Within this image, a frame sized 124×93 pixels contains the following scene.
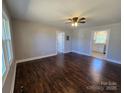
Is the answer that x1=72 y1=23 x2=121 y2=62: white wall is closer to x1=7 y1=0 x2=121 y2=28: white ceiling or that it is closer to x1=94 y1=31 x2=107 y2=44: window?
x1=94 y1=31 x2=107 y2=44: window

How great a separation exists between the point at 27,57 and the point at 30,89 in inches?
112

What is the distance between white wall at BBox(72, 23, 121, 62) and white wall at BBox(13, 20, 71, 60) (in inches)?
90.8

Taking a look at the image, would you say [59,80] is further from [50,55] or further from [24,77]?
[50,55]

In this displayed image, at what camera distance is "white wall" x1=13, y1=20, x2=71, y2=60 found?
423 centimetres

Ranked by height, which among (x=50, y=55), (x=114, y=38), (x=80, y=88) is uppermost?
(x=114, y=38)

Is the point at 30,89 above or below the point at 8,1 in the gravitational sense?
below

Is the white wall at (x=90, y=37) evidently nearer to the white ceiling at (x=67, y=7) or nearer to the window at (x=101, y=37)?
the window at (x=101, y=37)

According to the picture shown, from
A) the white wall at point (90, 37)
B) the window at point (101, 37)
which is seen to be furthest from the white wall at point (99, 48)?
the white wall at point (90, 37)

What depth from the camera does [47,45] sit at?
5609mm

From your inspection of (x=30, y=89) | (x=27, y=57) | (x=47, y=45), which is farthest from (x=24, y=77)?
(x=47, y=45)

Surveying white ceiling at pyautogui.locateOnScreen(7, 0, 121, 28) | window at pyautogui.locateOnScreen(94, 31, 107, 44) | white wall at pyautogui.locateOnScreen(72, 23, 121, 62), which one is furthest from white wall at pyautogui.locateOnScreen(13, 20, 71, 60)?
window at pyautogui.locateOnScreen(94, 31, 107, 44)

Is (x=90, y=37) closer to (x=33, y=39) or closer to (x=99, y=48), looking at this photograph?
(x=99, y=48)

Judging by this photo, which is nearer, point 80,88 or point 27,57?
point 80,88

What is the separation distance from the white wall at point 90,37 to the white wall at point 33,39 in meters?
2.31
